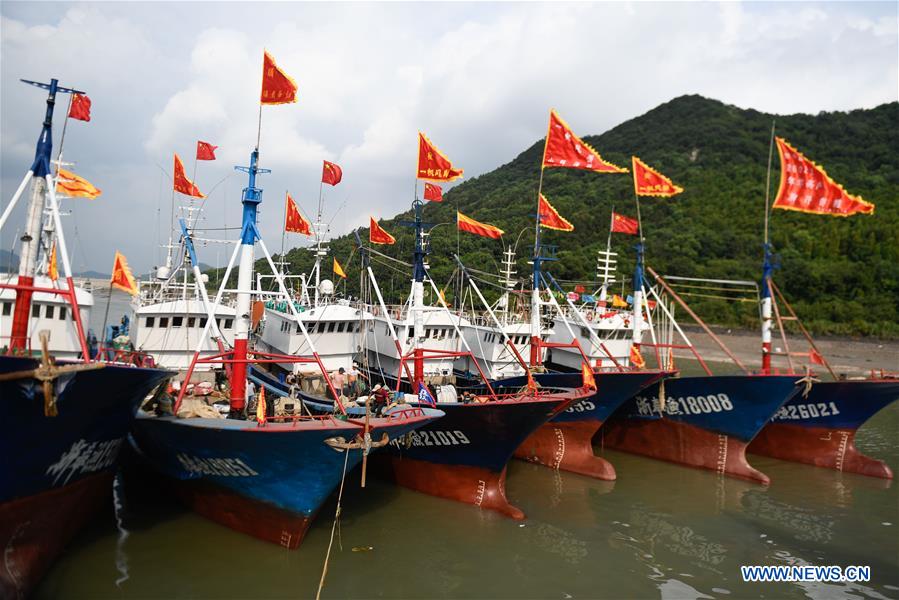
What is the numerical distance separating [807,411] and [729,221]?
73.0m

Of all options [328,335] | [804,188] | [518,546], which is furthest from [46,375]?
[804,188]

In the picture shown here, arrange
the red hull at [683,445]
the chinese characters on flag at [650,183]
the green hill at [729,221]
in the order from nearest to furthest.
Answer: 1. the red hull at [683,445]
2. the chinese characters on flag at [650,183]
3. the green hill at [729,221]

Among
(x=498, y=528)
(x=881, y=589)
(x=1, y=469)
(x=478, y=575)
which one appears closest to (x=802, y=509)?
(x=881, y=589)

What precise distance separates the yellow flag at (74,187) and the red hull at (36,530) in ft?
24.0

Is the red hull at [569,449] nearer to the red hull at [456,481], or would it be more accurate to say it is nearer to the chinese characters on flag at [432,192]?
the red hull at [456,481]

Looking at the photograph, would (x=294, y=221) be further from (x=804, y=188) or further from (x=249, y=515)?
(x=804, y=188)

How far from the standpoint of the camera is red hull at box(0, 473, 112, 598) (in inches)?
352

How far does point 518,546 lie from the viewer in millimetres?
13180

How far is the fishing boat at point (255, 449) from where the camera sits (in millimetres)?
11055

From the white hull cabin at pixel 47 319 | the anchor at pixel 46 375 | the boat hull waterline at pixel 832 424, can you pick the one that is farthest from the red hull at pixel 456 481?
the boat hull waterline at pixel 832 424

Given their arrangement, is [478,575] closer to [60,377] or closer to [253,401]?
[253,401]

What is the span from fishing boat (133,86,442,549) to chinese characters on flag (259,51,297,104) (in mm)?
33

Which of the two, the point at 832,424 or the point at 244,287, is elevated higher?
the point at 244,287

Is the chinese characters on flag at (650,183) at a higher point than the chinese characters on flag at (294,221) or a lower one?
higher
